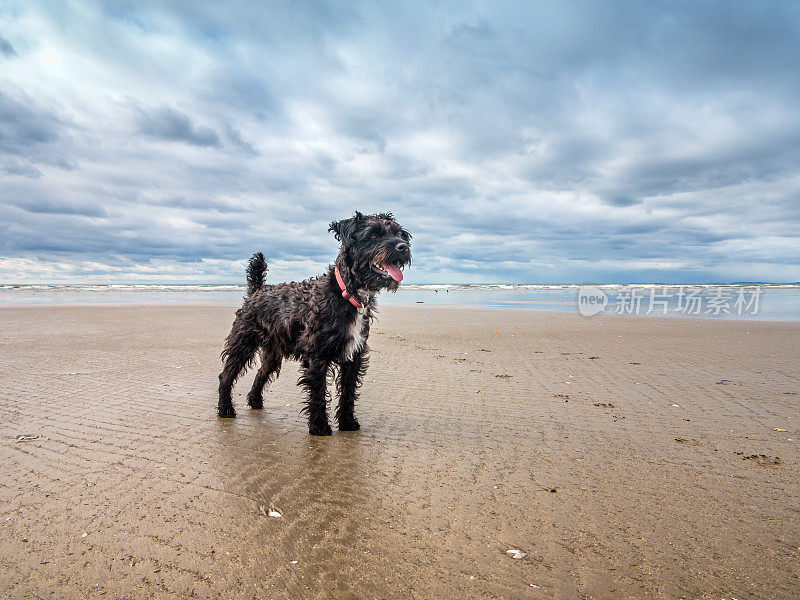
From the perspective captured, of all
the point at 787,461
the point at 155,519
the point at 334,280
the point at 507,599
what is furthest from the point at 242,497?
the point at 787,461

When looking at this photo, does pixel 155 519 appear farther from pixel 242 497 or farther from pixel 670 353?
pixel 670 353

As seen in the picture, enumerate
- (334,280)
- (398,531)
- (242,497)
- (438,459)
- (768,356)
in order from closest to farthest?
(398,531), (242,497), (438,459), (334,280), (768,356)

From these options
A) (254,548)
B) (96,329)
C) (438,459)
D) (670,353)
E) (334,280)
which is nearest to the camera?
(254,548)

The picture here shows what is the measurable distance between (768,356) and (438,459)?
29.0 feet

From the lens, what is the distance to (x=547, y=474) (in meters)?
3.68

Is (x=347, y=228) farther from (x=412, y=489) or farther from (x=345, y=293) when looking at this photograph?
(x=412, y=489)

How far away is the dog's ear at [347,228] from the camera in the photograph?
4.80 m

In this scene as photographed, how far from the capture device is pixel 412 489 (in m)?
3.41

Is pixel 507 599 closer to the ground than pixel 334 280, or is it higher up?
closer to the ground

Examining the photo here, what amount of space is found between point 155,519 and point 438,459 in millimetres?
2262

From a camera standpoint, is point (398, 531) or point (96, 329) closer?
point (398, 531)

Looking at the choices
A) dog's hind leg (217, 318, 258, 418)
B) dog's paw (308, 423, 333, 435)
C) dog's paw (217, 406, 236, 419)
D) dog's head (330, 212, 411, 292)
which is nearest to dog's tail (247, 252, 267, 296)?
dog's hind leg (217, 318, 258, 418)

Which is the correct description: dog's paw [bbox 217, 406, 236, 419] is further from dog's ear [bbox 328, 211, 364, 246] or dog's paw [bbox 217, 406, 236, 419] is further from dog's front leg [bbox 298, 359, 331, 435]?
dog's ear [bbox 328, 211, 364, 246]

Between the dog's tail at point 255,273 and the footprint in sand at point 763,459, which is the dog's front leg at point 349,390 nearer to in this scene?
the dog's tail at point 255,273
